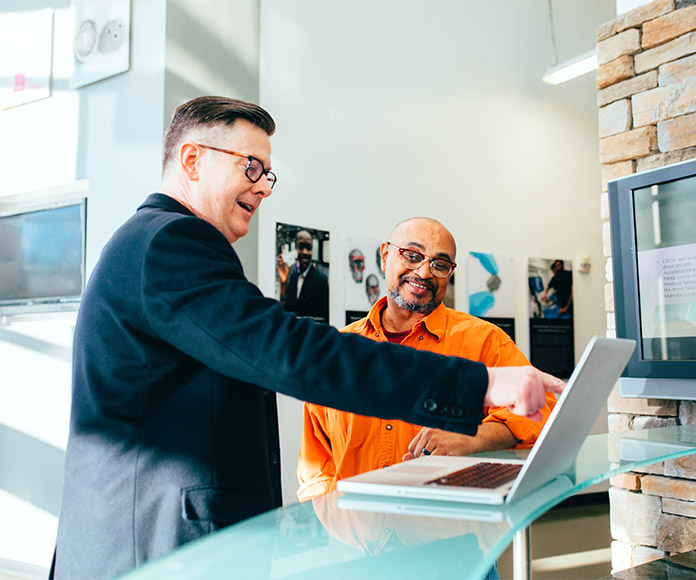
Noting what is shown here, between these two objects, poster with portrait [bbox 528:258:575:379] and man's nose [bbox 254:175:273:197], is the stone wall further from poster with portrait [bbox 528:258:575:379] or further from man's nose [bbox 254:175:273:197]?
poster with portrait [bbox 528:258:575:379]

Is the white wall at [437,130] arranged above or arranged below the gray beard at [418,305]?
above

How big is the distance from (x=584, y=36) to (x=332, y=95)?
3.26m

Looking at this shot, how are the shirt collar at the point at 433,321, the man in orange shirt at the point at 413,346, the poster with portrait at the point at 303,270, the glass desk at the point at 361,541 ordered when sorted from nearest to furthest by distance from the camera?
the glass desk at the point at 361,541, the man in orange shirt at the point at 413,346, the shirt collar at the point at 433,321, the poster with portrait at the point at 303,270

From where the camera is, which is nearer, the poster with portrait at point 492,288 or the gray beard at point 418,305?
the gray beard at point 418,305

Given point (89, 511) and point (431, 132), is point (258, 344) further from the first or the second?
point (431, 132)

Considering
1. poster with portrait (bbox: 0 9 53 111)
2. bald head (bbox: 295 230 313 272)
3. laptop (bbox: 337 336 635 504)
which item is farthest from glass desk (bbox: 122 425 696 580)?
poster with portrait (bbox: 0 9 53 111)

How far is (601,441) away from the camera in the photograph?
1778 millimetres

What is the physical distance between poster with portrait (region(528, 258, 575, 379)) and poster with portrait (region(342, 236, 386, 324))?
5.81 ft

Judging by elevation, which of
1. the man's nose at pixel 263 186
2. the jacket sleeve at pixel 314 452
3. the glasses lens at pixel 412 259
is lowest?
the jacket sleeve at pixel 314 452

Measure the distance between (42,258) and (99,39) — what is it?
1378mm

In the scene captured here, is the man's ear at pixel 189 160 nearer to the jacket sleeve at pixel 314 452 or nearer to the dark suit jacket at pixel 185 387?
the dark suit jacket at pixel 185 387

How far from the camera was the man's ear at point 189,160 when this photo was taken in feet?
4.64

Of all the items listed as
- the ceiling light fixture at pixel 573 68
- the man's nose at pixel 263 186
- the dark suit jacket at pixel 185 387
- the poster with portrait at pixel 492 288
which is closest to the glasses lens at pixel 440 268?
the man's nose at pixel 263 186

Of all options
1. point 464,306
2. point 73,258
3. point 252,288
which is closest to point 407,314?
point 252,288
